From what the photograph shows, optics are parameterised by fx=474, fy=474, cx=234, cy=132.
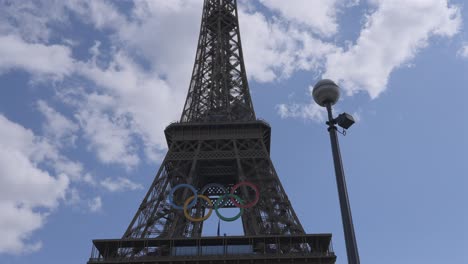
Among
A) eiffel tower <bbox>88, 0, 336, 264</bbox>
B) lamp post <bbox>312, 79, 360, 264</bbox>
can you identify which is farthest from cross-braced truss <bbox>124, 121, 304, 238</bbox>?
lamp post <bbox>312, 79, 360, 264</bbox>

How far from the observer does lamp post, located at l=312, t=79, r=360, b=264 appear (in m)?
13.9

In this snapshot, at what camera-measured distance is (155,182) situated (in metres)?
53.5

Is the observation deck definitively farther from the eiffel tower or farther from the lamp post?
the lamp post

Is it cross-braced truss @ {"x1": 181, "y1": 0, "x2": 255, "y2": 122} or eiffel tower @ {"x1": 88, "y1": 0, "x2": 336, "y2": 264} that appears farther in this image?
cross-braced truss @ {"x1": 181, "y1": 0, "x2": 255, "y2": 122}

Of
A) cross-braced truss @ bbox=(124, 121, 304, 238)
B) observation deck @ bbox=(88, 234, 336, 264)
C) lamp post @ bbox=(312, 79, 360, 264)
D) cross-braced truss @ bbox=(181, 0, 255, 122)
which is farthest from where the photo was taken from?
cross-braced truss @ bbox=(181, 0, 255, 122)

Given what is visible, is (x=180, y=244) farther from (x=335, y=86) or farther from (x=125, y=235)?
(x=335, y=86)

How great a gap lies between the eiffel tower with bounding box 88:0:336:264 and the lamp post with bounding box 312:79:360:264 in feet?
94.9

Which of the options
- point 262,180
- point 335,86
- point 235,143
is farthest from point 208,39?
point 335,86

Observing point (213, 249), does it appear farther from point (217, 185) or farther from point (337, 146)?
point (337, 146)

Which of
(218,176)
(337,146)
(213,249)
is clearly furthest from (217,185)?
(337,146)

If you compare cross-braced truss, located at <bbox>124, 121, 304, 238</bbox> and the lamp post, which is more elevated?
cross-braced truss, located at <bbox>124, 121, 304, 238</bbox>

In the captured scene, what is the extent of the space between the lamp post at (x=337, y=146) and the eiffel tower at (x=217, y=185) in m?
28.9

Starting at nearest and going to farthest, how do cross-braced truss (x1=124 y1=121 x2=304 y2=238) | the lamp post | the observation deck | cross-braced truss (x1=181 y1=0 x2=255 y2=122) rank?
the lamp post
the observation deck
cross-braced truss (x1=124 y1=121 x2=304 y2=238)
cross-braced truss (x1=181 y1=0 x2=255 y2=122)

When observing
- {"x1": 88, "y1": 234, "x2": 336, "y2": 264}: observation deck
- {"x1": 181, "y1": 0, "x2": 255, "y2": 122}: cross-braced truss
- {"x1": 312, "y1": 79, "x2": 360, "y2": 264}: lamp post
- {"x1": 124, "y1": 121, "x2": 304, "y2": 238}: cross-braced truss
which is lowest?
{"x1": 312, "y1": 79, "x2": 360, "y2": 264}: lamp post
